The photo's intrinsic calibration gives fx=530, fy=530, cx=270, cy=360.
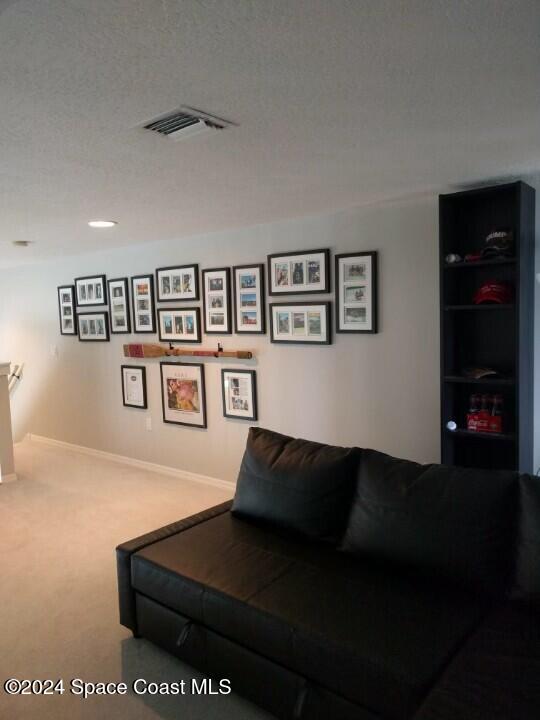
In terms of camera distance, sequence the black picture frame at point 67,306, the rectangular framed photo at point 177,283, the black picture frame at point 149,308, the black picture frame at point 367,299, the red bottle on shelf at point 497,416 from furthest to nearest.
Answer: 1. the black picture frame at point 67,306
2. the black picture frame at point 149,308
3. the rectangular framed photo at point 177,283
4. the black picture frame at point 367,299
5. the red bottle on shelf at point 497,416

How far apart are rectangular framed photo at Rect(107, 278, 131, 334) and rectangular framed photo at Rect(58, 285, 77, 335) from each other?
620 millimetres

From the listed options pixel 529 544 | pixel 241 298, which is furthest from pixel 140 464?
pixel 529 544

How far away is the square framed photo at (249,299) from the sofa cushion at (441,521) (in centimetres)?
211

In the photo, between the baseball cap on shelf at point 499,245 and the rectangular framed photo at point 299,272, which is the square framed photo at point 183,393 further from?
the baseball cap on shelf at point 499,245

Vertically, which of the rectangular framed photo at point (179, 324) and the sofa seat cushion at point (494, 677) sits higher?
the rectangular framed photo at point (179, 324)

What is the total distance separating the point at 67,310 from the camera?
18.7 ft

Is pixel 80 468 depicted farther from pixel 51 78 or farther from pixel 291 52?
pixel 291 52

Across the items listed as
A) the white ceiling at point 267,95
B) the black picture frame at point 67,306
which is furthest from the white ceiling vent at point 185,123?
the black picture frame at point 67,306

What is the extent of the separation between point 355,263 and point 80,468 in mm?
3421

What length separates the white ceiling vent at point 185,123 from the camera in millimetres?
1834

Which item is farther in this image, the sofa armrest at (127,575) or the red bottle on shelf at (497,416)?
the red bottle on shelf at (497,416)

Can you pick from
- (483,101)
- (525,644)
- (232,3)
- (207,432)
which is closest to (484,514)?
(525,644)

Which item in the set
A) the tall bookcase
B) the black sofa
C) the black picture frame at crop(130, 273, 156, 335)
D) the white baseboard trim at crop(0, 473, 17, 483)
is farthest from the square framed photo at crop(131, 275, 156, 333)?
the tall bookcase

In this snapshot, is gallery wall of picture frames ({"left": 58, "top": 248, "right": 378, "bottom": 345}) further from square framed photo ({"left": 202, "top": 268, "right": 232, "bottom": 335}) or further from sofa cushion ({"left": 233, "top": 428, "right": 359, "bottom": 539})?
sofa cushion ({"left": 233, "top": 428, "right": 359, "bottom": 539})
